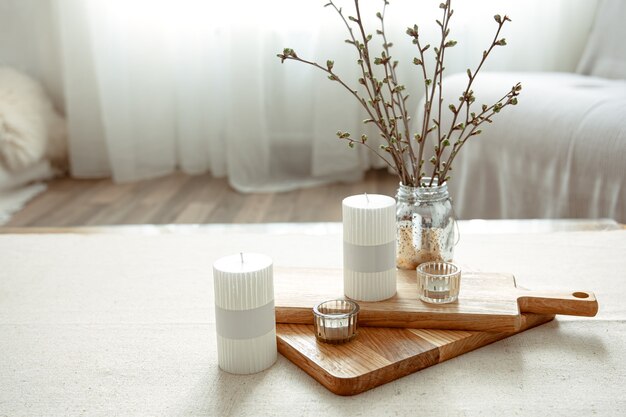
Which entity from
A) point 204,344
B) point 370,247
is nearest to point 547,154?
point 370,247

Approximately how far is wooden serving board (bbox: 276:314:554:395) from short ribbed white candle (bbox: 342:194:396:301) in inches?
1.9

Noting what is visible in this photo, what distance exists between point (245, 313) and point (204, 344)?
12cm

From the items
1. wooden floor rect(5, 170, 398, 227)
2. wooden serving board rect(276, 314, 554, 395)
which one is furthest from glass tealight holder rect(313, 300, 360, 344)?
wooden floor rect(5, 170, 398, 227)

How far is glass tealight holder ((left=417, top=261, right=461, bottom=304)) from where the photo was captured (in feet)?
2.54

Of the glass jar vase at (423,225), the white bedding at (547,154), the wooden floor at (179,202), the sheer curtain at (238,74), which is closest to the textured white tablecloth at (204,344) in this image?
the glass jar vase at (423,225)

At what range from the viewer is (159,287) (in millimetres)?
935

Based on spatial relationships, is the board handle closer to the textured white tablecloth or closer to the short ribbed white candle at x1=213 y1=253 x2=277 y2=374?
the textured white tablecloth

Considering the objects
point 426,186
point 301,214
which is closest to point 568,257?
point 426,186

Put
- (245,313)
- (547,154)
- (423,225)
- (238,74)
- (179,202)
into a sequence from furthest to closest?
(238,74), (179,202), (547,154), (423,225), (245,313)

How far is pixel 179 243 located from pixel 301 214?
55.4 inches

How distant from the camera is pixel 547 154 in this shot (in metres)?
1.82

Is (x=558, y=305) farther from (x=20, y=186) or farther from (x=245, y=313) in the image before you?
(x=20, y=186)

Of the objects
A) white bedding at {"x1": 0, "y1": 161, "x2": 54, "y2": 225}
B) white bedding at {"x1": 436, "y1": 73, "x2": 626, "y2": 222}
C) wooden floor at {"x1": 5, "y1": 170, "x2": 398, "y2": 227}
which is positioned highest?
white bedding at {"x1": 436, "y1": 73, "x2": 626, "y2": 222}

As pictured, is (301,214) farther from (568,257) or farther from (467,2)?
(568,257)
